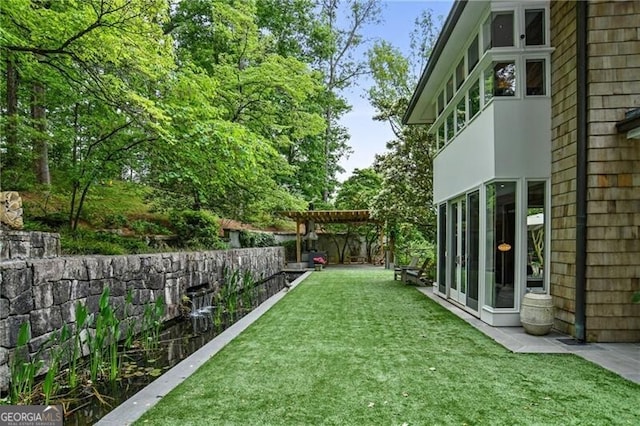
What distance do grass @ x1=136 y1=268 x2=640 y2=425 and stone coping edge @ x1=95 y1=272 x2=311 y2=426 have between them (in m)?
0.10

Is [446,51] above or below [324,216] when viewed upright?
above

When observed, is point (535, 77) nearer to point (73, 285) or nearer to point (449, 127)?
point (449, 127)

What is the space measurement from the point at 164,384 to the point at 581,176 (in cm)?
548

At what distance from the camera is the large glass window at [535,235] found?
225 inches

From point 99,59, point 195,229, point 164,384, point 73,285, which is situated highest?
point 99,59

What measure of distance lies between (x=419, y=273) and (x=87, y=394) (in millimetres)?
9183

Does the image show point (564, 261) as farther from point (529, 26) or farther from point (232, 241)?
point (232, 241)

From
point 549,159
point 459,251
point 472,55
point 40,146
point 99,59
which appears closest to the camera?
point 99,59

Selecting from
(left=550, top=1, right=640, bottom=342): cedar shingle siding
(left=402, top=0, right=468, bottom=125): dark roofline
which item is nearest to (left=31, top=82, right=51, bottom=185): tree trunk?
(left=402, top=0, right=468, bottom=125): dark roofline

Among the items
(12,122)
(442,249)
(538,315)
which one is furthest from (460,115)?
(12,122)

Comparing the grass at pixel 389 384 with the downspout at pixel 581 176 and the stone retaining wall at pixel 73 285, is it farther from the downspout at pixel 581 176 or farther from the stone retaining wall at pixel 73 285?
the stone retaining wall at pixel 73 285

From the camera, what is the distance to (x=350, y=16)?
78.4 feet

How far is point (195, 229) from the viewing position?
9.90 m

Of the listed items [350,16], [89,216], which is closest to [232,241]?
[89,216]
